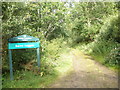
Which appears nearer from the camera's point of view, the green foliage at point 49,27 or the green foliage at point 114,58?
the green foliage at point 49,27

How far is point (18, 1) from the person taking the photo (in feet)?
17.1

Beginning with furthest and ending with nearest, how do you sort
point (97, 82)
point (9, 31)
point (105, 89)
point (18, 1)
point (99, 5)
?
point (99, 5) → point (18, 1) → point (9, 31) → point (97, 82) → point (105, 89)

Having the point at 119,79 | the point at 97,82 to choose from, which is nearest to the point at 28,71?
the point at 97,82

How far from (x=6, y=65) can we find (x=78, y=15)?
12748 mm

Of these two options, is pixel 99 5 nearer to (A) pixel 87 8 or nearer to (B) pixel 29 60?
(A) pixel 87 8

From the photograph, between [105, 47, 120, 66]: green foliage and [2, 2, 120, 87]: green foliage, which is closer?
[2, 2, 120, 87]: green foliage

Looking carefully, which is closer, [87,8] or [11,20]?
[11,20]

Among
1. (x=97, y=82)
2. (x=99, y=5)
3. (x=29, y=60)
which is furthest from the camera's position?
(x=99, y=5)

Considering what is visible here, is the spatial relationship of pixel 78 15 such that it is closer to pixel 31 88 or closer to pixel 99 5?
pixel 99 5

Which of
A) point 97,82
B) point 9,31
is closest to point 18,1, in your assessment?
point 9,31

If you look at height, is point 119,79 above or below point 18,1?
below

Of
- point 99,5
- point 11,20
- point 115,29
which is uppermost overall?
point 99,5

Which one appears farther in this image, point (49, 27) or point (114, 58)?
point (49, 27)

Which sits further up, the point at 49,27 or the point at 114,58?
the point at 49,27
